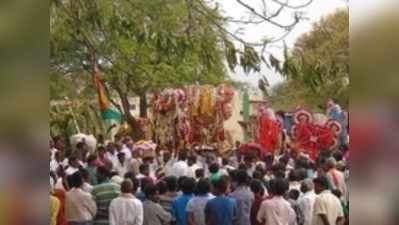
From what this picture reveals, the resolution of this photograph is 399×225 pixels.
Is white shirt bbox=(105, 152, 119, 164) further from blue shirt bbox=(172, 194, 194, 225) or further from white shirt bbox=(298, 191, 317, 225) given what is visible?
white shirt bbox=(298, 191, 317, 225)

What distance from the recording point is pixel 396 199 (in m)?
1.12

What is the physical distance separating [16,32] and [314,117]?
290 cm

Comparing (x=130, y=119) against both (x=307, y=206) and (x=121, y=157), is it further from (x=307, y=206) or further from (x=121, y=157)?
(x=307, y=206)

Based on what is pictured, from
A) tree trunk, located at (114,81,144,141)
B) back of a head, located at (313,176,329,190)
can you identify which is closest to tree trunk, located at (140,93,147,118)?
tree trunk, located at (114,81,144,141)

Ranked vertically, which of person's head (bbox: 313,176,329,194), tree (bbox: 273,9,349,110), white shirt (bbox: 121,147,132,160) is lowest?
person's head (bbox: 313,176,329,194)

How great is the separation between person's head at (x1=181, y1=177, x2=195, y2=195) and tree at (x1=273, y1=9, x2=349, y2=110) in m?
0.70

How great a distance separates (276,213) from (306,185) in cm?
34

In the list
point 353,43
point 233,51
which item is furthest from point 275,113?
point 353,43

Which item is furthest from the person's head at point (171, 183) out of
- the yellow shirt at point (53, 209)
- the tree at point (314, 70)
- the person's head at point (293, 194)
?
the yellow shirt at point (53, 209)

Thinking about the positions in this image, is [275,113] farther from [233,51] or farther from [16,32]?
[16,32]

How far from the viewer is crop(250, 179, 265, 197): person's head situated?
11.8 feet

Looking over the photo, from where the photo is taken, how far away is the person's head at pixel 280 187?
3631 millimetres

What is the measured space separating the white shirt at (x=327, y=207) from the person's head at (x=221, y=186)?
51 centimetres

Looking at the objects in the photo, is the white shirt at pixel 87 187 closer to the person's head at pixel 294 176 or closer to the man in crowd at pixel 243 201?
the man in crowd at pixel 243 201
